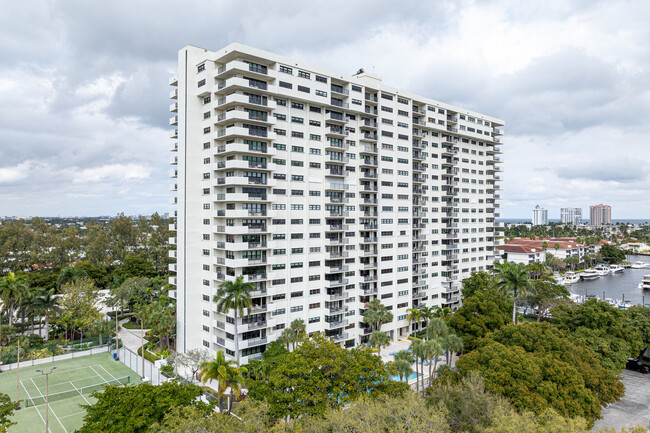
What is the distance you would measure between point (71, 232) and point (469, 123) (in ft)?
353

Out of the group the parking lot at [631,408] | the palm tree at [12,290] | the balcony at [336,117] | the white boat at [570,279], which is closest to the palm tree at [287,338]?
the balcony at [336,117]

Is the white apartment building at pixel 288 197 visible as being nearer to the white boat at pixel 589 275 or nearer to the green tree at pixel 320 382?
the green tree at pixel 320 382

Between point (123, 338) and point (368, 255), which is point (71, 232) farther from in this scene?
point (368, 255)

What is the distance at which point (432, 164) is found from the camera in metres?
82.2

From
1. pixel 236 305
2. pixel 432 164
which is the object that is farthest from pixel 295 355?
pixel 432 164

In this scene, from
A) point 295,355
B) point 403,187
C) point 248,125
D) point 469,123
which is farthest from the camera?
point 469,123

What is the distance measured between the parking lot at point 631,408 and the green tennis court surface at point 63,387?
5803 cm

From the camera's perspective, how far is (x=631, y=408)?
42.3 metres

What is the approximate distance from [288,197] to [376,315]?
24370 millimetres

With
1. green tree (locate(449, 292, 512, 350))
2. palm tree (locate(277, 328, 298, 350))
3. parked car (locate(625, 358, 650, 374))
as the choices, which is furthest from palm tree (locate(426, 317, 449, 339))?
parked car (locate(625, 358, 650, 374))

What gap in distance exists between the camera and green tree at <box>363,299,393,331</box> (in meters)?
60.1

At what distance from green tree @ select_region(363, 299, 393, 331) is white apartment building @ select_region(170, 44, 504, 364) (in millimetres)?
2128

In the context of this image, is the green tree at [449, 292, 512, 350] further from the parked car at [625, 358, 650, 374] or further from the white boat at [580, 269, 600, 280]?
the white boat at [580, 269, 600, 280]

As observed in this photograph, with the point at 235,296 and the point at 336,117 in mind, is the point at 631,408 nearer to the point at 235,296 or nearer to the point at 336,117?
the point at 235,296
